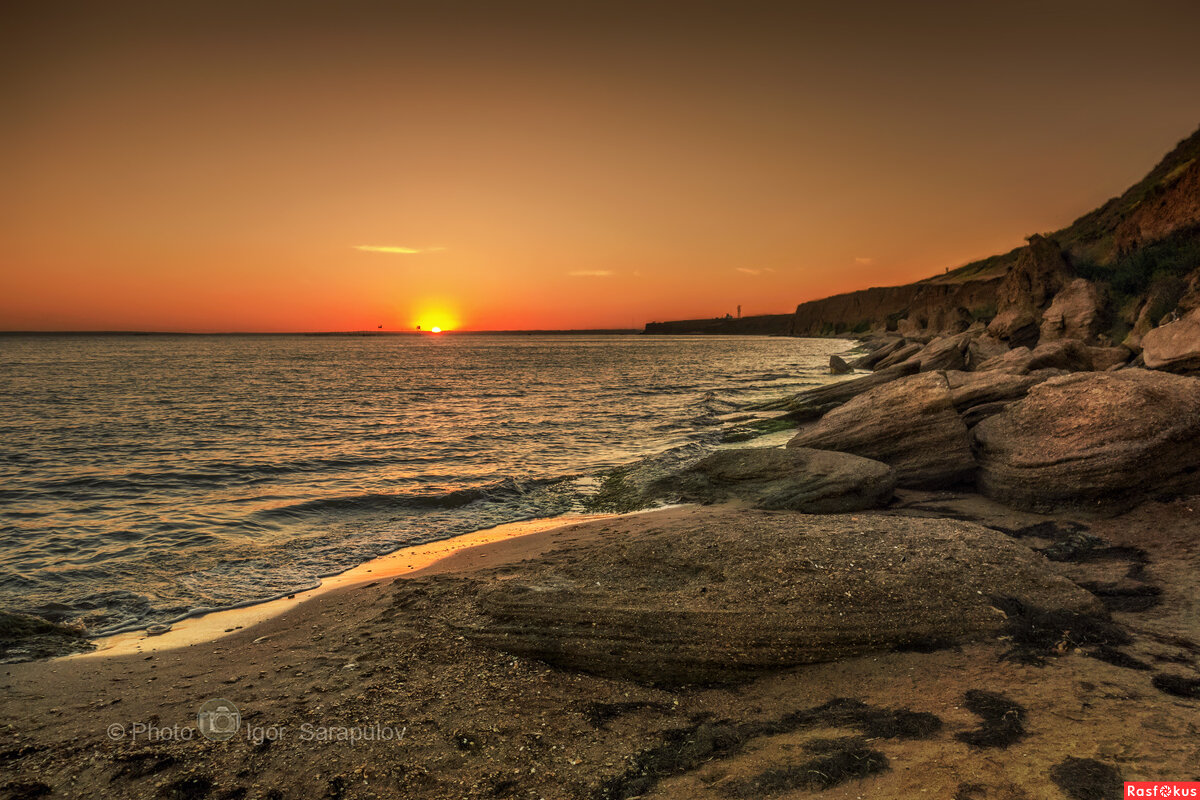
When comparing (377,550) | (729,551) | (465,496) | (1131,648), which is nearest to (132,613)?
(377,550)

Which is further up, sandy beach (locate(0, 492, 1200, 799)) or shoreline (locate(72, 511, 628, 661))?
sandy beach (locate(0, 492, 1200, 799))

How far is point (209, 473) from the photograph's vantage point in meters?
16.0

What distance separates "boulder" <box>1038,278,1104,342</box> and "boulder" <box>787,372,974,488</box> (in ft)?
54.8

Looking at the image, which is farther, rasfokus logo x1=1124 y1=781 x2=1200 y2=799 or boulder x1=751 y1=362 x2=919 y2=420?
boulder x1=751 y1=362 x2=919 y2=420

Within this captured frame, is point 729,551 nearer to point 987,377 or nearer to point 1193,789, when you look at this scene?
point 1193,789

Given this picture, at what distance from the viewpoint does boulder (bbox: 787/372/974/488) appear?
422 inches

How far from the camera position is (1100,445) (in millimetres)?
8586

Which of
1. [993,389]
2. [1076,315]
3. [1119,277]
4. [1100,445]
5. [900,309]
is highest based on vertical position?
[900,309]

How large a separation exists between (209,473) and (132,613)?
9357 millimetres

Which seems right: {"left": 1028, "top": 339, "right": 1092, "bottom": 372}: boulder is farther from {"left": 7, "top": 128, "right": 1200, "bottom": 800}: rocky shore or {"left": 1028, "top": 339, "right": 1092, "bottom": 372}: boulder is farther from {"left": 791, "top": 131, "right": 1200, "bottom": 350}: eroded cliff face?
{"left": 7, "top": 128, "right": 1200, "bottom": 800}: rocky shore

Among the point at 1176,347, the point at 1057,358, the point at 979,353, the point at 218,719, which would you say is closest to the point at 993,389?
the point at 1176,347

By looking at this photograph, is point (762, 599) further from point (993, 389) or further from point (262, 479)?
point (262, 479)

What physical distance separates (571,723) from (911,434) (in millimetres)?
9429

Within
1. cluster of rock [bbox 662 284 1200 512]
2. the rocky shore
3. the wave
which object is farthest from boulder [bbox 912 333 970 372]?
the wave
